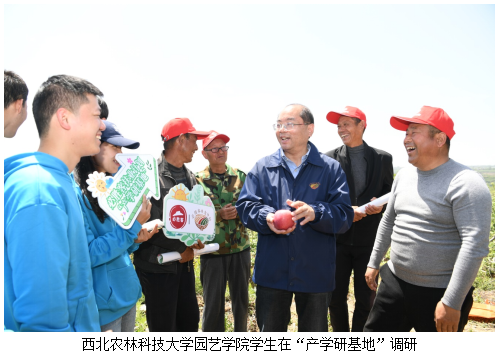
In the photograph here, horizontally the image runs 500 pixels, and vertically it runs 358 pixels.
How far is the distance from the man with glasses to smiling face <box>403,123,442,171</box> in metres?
1.81

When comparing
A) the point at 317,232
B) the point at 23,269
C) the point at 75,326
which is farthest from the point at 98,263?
the point at 317,232

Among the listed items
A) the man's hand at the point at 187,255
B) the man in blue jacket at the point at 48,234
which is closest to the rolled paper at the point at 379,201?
the man's hand at the point at 187,255

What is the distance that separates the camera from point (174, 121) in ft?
11.4

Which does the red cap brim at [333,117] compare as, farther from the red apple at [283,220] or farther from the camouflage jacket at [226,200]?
the red apple at [283,220]

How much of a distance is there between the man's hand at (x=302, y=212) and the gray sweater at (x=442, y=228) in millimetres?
752

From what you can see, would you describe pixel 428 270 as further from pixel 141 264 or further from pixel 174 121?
pixel 174 121

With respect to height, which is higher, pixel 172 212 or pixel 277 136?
pixel 277 136

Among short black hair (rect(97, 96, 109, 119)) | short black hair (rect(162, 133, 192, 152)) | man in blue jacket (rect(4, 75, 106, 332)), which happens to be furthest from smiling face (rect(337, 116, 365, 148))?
man in blue jacket (rect(4, 75, 106, 332))

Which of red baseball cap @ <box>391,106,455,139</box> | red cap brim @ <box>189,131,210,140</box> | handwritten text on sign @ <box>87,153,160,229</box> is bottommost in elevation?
handwritten text on sign @ <box>87,153,160,229</box>

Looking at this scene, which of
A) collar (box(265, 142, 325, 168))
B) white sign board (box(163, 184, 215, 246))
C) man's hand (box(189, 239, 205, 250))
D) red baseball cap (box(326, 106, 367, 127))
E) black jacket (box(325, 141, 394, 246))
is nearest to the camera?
white sign board (box(163, 184, 215, 246))

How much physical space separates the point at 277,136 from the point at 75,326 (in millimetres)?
2089

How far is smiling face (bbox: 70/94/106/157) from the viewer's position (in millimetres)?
1753

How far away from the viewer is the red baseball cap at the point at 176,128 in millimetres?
3424

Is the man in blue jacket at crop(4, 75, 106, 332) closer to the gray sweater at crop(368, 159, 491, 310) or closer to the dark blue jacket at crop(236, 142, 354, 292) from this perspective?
the dark blue jacket at crop(236, 142, 354, 292)
